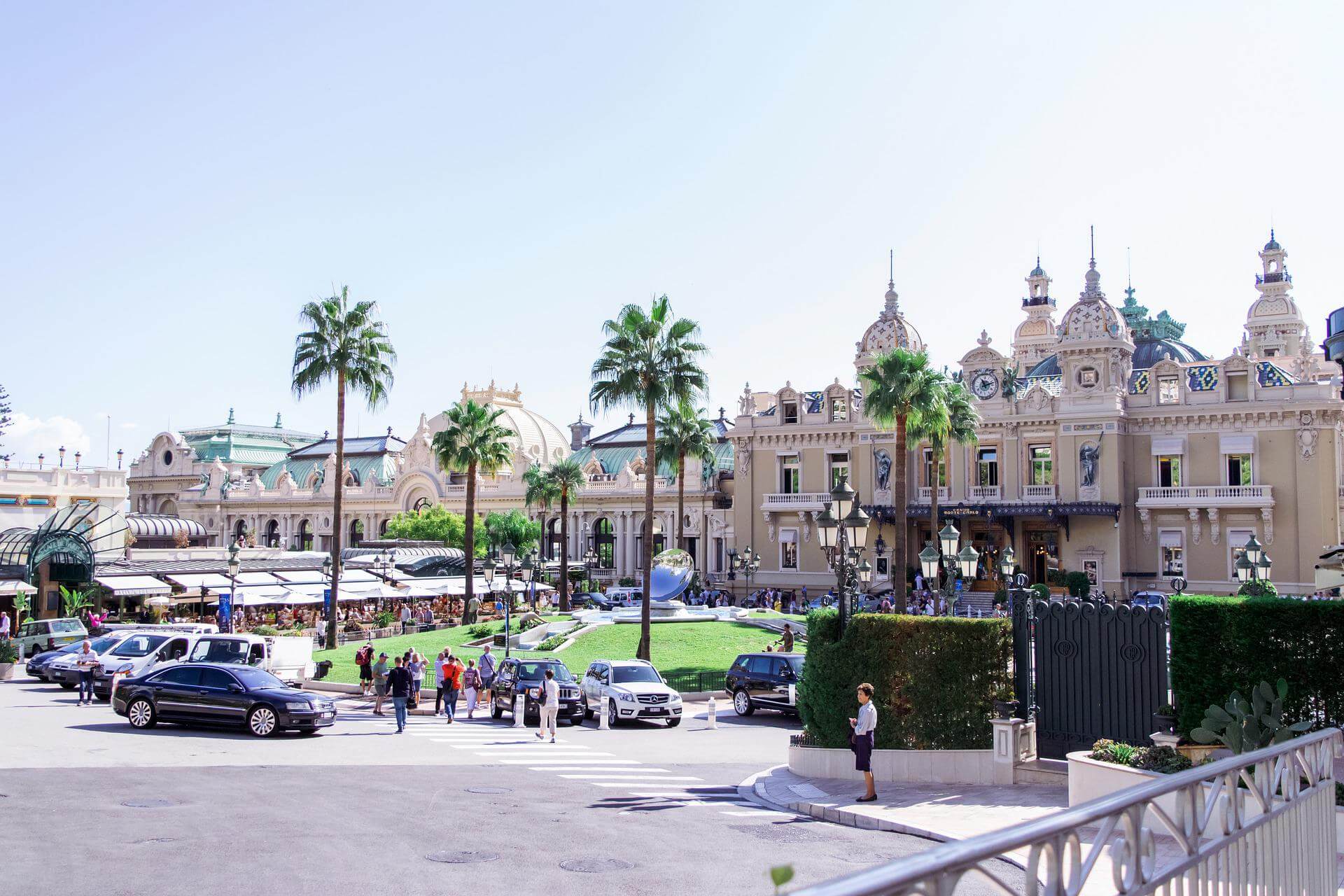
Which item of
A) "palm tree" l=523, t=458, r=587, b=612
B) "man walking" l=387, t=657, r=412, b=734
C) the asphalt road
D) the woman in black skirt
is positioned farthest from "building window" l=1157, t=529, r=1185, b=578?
the woman in black skirt

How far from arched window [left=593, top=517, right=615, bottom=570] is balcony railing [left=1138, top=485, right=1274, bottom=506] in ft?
131

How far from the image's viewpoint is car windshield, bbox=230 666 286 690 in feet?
71.7

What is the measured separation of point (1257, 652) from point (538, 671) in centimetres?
1708

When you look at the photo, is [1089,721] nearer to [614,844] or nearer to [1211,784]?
[614,844]

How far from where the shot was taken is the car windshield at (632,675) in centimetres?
2712

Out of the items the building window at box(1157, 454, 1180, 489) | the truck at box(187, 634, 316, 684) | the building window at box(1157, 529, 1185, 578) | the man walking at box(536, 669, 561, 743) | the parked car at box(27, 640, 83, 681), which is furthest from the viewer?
the building window at box(1157, 454, 1180, 489)

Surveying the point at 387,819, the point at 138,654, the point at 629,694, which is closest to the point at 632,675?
the point at 629,694

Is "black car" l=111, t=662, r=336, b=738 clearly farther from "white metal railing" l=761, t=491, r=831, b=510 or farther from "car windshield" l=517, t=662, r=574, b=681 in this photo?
"white metal railing" l=761, t=491, r=831, b=510

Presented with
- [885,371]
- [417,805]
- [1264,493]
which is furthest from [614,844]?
[1264,493]

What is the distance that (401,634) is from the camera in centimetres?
4644

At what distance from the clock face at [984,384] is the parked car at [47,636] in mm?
44361

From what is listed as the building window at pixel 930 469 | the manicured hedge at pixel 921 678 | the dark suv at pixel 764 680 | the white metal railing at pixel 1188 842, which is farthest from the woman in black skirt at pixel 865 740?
the building window at pixel 930 469

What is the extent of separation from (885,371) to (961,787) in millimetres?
24703

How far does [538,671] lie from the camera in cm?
2745
